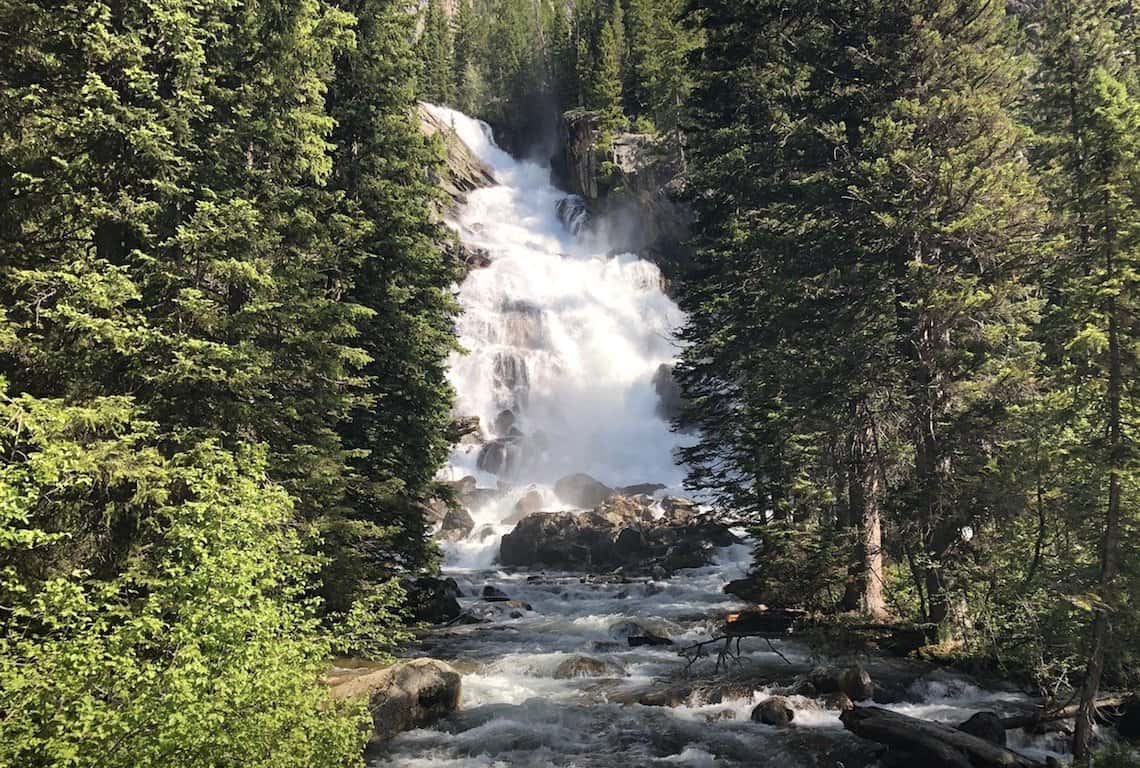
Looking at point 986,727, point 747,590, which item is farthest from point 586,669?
point 747,590

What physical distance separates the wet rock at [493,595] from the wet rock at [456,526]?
11234mm

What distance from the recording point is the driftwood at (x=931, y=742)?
28.4 ft

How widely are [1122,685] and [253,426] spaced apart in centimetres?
1382

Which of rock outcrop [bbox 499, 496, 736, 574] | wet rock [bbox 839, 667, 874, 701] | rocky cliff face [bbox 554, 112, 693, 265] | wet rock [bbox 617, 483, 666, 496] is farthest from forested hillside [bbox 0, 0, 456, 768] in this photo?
rocky cliff face [bbox 554, 112, 693, 265]

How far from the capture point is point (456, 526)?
37.0 m

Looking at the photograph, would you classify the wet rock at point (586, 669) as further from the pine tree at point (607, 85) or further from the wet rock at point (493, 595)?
the pine tree at point (607, 85)

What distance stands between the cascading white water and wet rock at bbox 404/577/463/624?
18447 mm

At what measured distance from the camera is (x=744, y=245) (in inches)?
719

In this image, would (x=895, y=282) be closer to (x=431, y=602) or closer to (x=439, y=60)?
(x=431, y=602)

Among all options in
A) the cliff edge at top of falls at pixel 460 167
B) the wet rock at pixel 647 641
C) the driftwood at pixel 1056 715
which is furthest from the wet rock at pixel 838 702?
the cliff edge at top of falls at pixel 460 167

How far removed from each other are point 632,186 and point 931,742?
188ft

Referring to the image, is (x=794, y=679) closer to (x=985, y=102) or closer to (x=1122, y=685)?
(x=1122, y=685)

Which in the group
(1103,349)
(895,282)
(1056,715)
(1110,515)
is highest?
(895,282)

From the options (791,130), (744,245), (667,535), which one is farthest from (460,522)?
(791,130)
